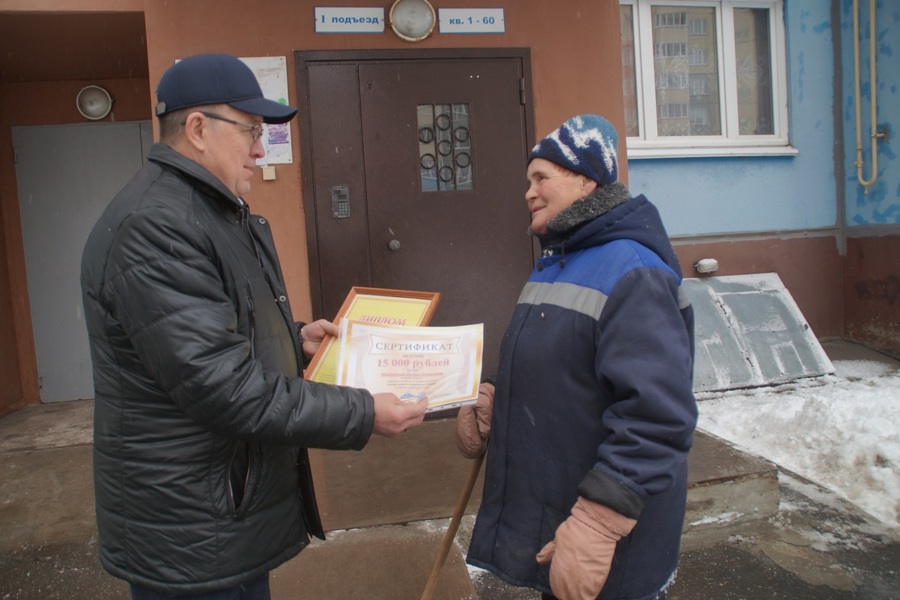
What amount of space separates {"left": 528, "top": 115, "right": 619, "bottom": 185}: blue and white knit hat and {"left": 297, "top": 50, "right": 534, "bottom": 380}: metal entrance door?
2886 mm

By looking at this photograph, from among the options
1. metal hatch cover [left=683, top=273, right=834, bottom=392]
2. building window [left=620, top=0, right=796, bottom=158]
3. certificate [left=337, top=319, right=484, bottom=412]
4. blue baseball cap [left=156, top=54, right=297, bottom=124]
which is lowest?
metal hatch cover [left=683, top=273, right=834, bottom=392]

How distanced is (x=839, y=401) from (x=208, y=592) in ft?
15.2

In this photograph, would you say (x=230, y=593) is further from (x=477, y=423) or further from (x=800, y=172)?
(x=800, y=172)

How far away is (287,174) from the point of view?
180 inches

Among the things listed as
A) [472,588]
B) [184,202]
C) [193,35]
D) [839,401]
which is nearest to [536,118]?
[193,35]

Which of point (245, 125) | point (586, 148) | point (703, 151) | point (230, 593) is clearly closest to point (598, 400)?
point (586, 148)

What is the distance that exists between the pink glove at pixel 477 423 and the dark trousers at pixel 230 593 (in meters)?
0.73

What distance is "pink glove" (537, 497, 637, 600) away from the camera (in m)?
1.60

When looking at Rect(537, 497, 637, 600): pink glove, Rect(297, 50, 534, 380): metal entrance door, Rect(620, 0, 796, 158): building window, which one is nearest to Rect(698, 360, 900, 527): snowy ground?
Rect(297, 50, 534, 380): metal entrance door

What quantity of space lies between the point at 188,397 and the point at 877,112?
7.35 metres

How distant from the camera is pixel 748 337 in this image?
19.8 feet

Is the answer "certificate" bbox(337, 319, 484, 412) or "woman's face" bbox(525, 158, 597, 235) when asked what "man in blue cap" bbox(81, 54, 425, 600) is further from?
"woman's face" bbox(525, 158, 597, 235)

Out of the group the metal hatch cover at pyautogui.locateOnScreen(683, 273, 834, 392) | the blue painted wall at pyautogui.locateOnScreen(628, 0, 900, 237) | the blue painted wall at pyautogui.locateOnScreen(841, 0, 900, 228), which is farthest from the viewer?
the blue painted wall at pyautogui.locateOnScreen(628, 0, 900, 237)

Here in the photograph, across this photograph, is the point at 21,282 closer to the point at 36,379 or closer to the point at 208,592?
the point at 36,379
